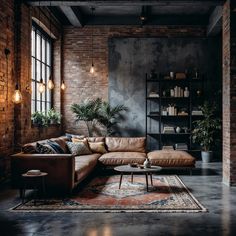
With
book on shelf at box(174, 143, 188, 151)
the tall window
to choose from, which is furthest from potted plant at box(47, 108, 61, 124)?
book on shelf at box(174, 143, 188, 151)

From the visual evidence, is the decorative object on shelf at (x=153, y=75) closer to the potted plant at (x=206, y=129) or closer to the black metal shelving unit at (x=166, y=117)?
the black metal shelving unit at (x=166, y=117)

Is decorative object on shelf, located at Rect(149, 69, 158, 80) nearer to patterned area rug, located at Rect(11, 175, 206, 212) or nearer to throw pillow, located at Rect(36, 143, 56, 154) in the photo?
patterned area rug, located at Rect(11, 175, 206, 212)

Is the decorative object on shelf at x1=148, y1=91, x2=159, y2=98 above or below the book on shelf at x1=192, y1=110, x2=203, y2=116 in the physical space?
above

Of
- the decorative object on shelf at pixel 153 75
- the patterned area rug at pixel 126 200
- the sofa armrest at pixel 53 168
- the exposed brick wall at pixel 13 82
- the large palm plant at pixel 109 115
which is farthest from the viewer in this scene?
the decorative object on shelf at pixel 153 75

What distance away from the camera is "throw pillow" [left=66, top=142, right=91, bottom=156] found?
8422mm

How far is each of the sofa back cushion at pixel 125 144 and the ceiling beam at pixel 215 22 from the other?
369 cm

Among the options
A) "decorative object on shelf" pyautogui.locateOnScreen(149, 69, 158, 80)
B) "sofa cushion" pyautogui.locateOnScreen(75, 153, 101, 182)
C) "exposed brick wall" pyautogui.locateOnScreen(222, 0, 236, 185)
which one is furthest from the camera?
"decorative object on shelf" pyautogui.locateOnScreen(149, 69, 158, 80)

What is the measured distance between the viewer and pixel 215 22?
31.2 ft

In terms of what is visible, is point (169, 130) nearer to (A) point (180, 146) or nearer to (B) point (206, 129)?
(A) point (180, 146)

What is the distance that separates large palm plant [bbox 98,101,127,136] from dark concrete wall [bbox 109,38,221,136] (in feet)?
0.74

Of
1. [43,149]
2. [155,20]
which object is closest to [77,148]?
[43,149]

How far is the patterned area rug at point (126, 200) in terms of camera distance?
5004 mm

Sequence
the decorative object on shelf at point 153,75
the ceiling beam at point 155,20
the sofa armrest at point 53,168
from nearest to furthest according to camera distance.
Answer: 1. the sofa armrest at point 53,168
2. the decorative object on shelf at point 153,75
3. the ceiling beam at point 155,20

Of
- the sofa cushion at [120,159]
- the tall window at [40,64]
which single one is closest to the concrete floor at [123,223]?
the sofa cushion at [120,159]
